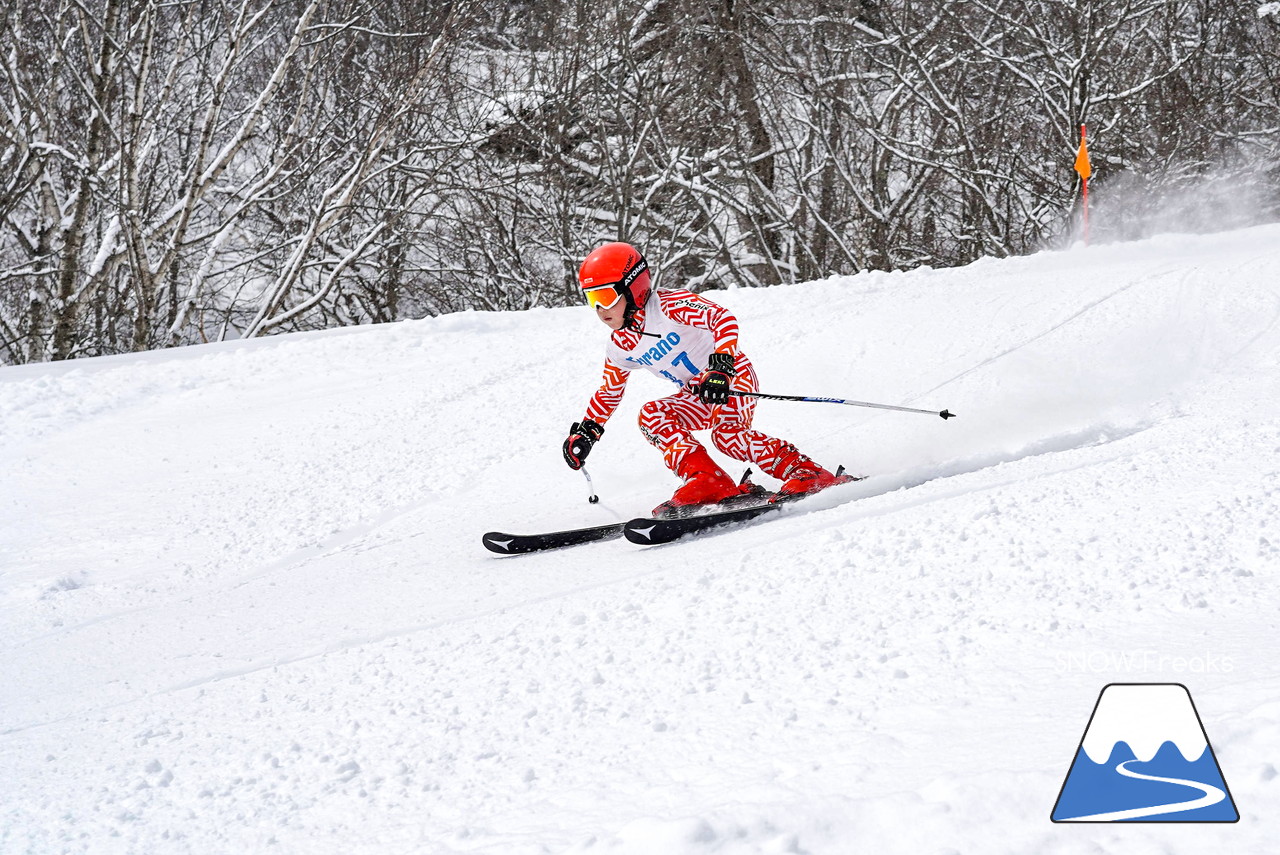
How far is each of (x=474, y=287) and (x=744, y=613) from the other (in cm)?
1516

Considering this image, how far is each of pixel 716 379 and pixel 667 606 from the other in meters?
1.44

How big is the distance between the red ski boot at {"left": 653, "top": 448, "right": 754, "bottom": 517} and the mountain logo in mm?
2843

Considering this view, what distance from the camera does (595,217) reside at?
1708 centimetres

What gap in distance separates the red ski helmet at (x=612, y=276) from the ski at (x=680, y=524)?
1.04 metres

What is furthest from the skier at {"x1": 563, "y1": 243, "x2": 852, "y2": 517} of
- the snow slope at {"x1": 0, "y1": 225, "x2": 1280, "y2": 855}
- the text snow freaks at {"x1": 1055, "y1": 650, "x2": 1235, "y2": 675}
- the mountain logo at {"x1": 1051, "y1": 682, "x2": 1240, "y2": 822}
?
the mountain logo at {"x1": 1051, "y1": 682, "x2": 1240, "y2": 822}

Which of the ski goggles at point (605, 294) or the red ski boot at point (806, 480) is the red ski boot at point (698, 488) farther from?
the ski goggles at point (605, 294)

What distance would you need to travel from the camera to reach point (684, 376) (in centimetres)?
516

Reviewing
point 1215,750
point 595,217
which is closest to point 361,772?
point 1215,750

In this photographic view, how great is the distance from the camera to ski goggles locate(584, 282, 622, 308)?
15.9ft

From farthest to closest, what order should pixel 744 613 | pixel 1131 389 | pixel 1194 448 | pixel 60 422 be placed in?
pixel 60 422
pixel 1131 389
pixel 1194 448
pixel 744 613

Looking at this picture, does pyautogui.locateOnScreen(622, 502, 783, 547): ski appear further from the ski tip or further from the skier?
the ski tip

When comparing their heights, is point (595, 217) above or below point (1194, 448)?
above

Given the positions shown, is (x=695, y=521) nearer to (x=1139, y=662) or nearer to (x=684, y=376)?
(x=684, y=376)

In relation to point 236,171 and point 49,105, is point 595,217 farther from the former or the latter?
point 49,105
